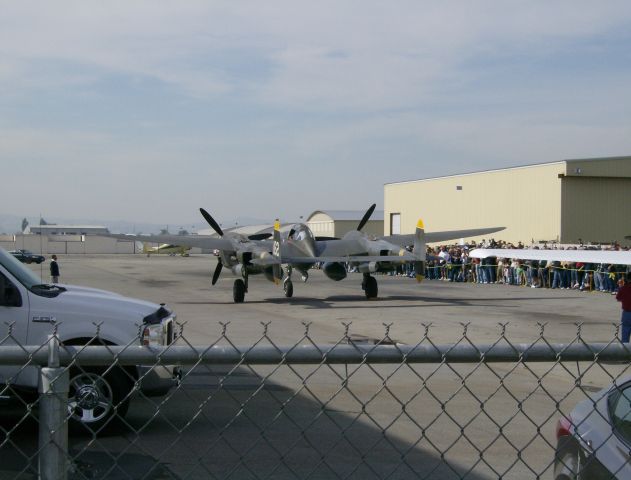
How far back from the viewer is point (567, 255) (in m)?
31.2

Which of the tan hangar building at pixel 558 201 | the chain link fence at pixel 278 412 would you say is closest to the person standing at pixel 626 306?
the chain link fence at pixel 278 412

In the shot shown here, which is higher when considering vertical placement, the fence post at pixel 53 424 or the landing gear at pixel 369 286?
the fence post at pixel 53 424

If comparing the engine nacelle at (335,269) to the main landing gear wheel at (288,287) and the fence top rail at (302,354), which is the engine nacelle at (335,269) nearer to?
the main landing gear wheel at (288,287)

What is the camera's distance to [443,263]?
43.8m

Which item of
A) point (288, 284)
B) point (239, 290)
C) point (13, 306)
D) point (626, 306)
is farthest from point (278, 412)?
point (288, 284)

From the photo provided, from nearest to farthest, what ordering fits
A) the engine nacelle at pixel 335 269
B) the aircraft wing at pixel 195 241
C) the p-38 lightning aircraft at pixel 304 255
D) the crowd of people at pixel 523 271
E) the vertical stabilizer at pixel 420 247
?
the p-38 lightning aircraft at pixel 304 255
the vertical stabilizer at pixel 420 247
the engine nacelle at pixel 335 269
the aircraft wing at pixel 195 241
the crowd of people at pixel 523 271

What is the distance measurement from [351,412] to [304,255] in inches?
786

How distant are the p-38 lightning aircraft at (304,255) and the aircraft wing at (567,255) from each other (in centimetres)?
Result: 627

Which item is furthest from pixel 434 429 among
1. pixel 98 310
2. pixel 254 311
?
A: pixel 254 311

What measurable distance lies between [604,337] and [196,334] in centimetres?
898

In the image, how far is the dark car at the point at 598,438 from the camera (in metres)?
3.85

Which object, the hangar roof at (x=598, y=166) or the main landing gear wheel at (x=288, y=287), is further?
the hangar roof at (x=598, y=166)

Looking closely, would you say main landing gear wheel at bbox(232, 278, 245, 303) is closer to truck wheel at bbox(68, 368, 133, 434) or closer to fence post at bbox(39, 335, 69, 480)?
truck wheel at bbox(68, 368, 133, 434)

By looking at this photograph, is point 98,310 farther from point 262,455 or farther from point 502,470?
point 502,470
